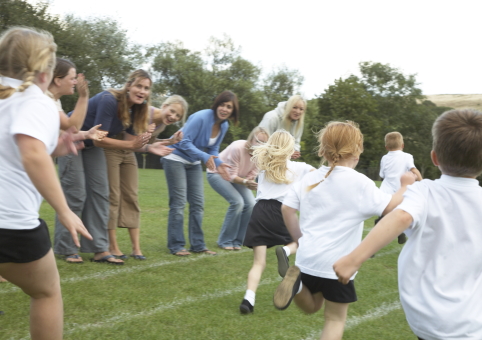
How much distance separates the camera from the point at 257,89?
53906 millimetres

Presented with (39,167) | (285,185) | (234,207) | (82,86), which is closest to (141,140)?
(82,86)

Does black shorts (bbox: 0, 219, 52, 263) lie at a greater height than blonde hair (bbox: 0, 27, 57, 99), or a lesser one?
lesser

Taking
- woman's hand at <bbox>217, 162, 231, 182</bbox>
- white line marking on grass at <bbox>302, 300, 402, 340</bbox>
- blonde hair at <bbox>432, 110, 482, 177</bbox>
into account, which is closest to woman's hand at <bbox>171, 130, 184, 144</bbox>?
woman's hand at <bbox>217, 162, 231, 182</bbox>

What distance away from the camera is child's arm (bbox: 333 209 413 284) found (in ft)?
6.75

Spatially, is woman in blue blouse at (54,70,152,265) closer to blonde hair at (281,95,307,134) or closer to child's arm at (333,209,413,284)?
blonde hair at (281,95,307,134)

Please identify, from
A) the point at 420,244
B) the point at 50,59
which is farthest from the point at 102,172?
the point at 420,244

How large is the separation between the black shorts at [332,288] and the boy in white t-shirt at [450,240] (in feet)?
3.32

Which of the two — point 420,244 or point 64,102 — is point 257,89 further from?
point 420,244

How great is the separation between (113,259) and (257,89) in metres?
48.9

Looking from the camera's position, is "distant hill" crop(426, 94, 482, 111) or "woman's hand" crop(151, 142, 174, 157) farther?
"distant hill" crop(426, 94, 482, 111)

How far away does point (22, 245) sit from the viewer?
2451 mm

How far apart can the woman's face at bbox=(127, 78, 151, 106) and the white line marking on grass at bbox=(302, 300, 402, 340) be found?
3.15 metres

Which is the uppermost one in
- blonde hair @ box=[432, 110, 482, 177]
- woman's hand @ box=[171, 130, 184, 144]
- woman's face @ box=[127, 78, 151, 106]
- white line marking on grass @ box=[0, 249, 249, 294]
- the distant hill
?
blonde hair @ box=[432, 110, 482, 177]

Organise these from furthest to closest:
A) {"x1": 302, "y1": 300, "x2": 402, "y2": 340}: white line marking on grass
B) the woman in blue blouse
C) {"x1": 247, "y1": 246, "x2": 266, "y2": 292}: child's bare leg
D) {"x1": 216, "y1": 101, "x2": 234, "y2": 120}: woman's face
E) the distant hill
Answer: the distant hill, {"x1": 216, "y1": 101, "x2": 234, "y2": 120}: woman's face, the woman in blue blouse, {"x1": 247, "y1": 246, "x2": 266, "y2": 292}: child's bare leg, {"x1": 302, "y1": 300, "x2": 402, "y2": 340}: white line marking on grass
